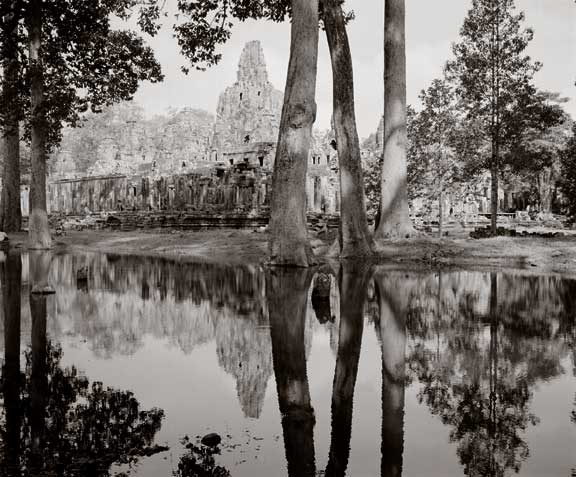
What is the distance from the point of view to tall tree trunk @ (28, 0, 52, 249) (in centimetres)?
2011

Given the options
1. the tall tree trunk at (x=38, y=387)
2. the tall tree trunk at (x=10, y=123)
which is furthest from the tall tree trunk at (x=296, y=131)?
the tall tree trunk at (x=10, y=123)

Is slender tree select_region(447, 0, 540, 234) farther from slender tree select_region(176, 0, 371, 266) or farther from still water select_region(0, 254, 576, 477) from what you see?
still water select_region(0, 254, 576, 477)

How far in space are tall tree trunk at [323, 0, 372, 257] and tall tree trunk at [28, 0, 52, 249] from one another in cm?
1031

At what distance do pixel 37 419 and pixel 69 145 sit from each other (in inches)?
4005

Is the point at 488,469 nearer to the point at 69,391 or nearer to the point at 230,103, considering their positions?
the point at 69,391

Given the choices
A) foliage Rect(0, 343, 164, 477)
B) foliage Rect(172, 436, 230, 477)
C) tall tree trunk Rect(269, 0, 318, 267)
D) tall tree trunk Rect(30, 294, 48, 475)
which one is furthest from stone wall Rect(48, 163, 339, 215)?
foliage Rect(172, 436, 230, 477)

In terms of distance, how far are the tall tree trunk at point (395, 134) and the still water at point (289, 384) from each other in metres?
7.46

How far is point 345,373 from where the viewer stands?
524cm

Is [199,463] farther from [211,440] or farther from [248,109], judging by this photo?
[248,109]

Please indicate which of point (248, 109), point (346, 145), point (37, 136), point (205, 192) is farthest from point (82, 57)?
point (248, 109)

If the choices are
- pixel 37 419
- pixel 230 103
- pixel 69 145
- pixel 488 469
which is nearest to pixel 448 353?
pixel 488 469

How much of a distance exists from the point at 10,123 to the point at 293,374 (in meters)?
20.4

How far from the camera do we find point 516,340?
22.0 feet

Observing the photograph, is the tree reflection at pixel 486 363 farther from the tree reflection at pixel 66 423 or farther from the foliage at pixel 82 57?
the foliage at pixel 82 57
